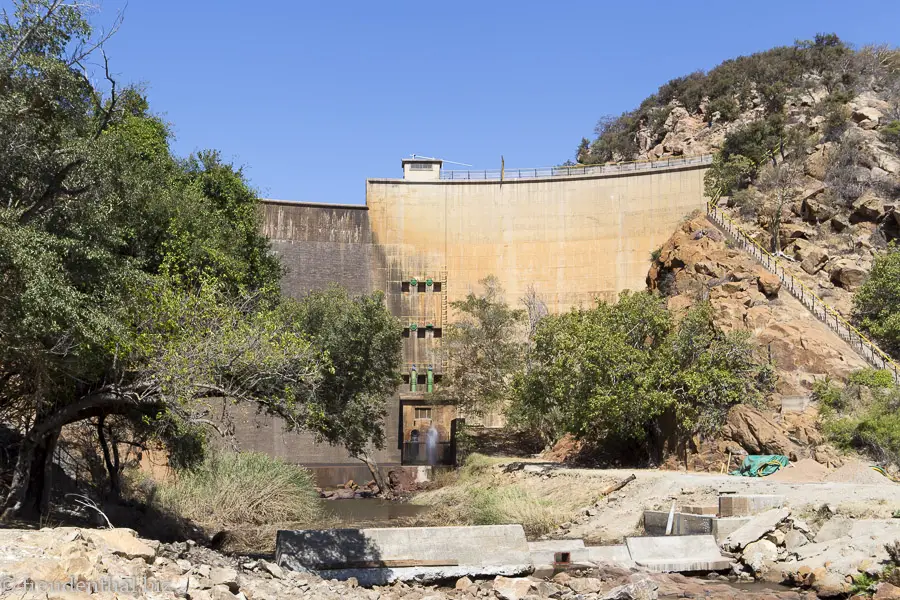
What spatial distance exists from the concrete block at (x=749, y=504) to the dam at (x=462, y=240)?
25.8 meters

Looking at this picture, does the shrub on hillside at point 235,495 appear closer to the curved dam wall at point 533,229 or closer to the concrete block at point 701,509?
the concrete block at point 701,509

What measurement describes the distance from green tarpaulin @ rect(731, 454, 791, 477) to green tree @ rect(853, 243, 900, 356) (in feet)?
36.7

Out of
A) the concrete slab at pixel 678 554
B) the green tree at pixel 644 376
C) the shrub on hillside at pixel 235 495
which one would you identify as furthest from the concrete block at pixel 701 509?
the shrub on hillside at pixel 235 495

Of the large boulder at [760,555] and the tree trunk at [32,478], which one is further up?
the tree trunk at [32,478]

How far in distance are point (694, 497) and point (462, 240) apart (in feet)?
93.1

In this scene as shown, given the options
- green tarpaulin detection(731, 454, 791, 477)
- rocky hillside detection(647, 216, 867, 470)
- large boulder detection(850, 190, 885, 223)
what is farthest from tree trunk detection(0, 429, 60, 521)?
large boulder detection(850, 190, 885, 223)

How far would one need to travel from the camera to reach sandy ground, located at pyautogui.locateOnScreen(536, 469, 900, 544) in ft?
56.7

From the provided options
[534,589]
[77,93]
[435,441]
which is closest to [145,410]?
[77,93]

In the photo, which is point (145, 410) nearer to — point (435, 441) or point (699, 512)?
point (699, 512)

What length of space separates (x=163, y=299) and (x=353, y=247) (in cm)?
3348

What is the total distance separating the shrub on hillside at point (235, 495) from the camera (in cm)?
2130

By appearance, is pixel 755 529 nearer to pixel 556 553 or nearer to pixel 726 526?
pixel 726 526

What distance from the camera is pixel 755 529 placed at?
1688 cm

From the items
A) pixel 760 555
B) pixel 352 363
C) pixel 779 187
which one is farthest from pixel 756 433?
pixel 779 187
